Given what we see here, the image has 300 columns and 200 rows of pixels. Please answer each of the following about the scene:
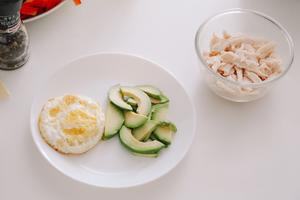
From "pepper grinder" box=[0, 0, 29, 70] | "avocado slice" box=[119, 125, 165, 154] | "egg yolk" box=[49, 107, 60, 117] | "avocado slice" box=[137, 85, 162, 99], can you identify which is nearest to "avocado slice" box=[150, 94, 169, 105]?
"avocado slice" box=[137, 85, 162, 99]

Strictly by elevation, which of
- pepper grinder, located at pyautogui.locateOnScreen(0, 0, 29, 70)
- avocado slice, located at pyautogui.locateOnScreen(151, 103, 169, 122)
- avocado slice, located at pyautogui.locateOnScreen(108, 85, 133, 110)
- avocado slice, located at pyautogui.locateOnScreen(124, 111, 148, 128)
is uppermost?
avocado slice, located at pyautogui.locateOnScreen(151, 103, 169, 122)

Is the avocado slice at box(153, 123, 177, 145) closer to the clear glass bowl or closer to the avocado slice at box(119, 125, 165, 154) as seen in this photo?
the avocado slice at box(119, 125, 165, 154)

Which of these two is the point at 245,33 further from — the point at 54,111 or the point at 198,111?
the point at 54,111

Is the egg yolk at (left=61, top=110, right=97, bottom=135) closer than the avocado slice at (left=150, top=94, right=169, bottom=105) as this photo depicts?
Yes

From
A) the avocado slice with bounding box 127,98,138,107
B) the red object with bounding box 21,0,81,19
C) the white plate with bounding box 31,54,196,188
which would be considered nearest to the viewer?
the white plate with bounding box 31,54,196,188

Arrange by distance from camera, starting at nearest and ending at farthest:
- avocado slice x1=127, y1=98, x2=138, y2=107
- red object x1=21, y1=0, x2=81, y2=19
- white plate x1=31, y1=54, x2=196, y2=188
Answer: white plate x1=31, y1=54, x2=196, y2=188, avocado slice x1=127, y1=98, x2=138, y2=107, red object x1=21, y1=0, x2=81, y2=19

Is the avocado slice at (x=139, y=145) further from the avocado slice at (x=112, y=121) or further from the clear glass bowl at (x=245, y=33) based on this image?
the clear glass bowl at (x=245, y=33)

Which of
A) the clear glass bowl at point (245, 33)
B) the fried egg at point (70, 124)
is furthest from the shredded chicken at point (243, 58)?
the fried egg at point (70, 124)
